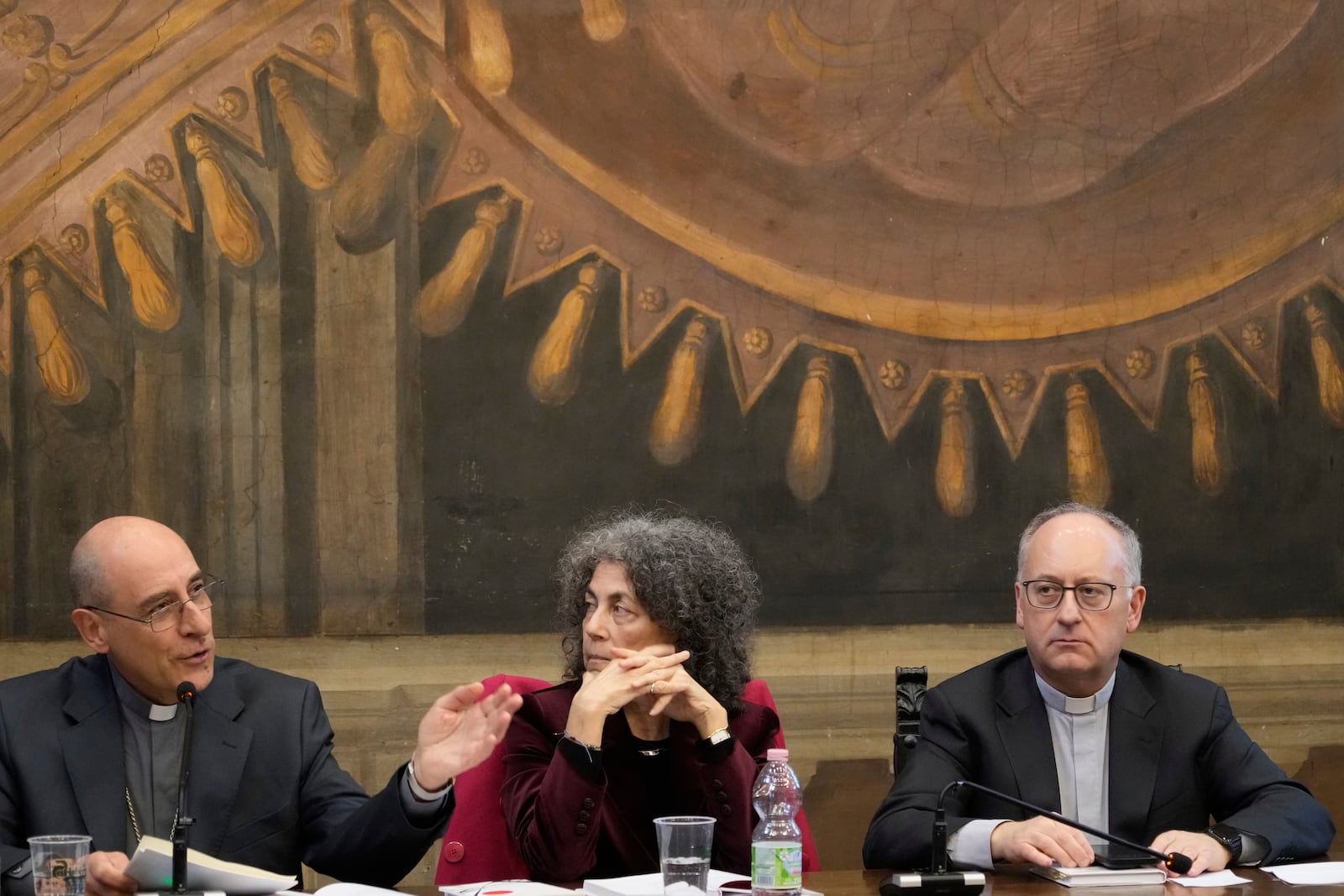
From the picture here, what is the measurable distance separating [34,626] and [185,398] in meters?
0.79

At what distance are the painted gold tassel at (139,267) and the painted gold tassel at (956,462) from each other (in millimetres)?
2441

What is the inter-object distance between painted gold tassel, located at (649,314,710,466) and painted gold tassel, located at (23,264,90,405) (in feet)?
5.66

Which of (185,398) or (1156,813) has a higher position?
(185,398)

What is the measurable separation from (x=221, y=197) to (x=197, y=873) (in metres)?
2.67

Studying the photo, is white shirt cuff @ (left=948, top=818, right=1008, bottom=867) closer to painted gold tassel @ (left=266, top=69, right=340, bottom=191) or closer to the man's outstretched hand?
the man's outstretched hand

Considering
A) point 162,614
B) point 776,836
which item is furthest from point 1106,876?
point 162,614

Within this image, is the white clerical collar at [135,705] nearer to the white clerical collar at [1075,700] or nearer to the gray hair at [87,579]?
the gray hair at [87,579]

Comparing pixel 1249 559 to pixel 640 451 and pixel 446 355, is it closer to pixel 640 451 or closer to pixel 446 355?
pixel 640 451

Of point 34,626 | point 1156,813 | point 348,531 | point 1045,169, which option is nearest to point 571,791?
point 1156,813

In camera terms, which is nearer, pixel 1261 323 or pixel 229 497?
pixel 229 497

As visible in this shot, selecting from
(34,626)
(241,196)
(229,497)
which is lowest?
(34,626)

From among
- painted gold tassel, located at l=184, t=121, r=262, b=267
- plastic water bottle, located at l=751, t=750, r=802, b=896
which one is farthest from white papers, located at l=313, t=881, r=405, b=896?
painted gold tassel, located at l=184, t=121, r=262, b=267

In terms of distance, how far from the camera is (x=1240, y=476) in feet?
17.6

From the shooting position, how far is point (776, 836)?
2877mm
